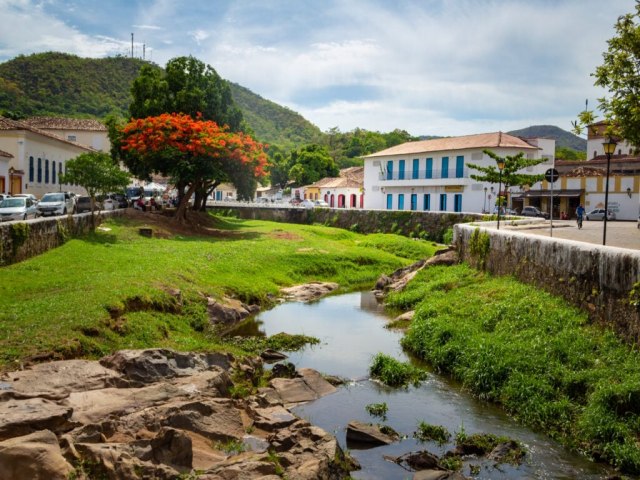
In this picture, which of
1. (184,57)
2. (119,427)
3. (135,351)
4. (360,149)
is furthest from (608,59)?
(360,149)

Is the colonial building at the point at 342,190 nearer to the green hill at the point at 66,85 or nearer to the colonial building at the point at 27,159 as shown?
the green hill at the point at 66,85

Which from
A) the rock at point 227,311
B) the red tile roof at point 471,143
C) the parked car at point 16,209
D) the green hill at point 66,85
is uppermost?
the green hill at point 66,85

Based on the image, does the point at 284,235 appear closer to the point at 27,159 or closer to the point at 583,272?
the point at 27,159

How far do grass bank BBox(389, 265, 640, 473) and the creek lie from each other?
1.31ft

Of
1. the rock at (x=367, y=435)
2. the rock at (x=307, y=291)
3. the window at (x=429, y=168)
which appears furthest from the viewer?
the window at (x=429, y=168)

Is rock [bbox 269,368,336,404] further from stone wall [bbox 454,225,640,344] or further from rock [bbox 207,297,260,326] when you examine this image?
rock [bbox 207,297,260,326]

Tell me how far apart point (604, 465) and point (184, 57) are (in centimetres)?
3890

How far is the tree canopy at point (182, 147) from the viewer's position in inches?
1419

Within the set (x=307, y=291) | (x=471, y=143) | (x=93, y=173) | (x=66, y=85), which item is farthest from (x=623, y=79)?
(x=66, y=85)

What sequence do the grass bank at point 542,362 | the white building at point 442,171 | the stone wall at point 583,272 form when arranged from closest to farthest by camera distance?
the grass bank at point 542,362
the stone wall at point 583,272
the white building at point 442,171

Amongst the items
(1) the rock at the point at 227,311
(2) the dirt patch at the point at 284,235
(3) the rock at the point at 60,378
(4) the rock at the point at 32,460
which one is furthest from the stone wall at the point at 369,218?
(4) the rock at the point at 32,460

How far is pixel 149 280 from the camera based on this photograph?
63.7 feet

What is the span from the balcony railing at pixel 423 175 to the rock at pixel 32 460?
172 feet

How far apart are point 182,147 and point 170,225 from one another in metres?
4.62
